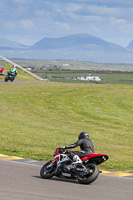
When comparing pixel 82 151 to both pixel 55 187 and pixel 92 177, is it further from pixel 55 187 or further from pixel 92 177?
pixel 55 187

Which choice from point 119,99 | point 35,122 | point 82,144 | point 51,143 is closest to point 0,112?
point 35,122

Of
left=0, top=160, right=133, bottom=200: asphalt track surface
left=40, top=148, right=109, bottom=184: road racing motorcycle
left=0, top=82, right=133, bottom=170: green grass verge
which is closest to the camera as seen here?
left=0, top=160, right=133, bottom=200: asphalt track surface

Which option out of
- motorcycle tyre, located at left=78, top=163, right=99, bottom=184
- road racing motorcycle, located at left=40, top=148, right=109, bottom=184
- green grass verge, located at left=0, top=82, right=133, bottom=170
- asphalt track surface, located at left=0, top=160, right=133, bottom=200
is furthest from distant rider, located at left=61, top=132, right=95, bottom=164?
green grass verge, located at left=0, top=82, right=133, bottom=170

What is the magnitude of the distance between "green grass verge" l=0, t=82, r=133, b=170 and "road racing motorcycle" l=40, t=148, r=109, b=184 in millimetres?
3353

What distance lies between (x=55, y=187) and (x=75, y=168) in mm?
1010

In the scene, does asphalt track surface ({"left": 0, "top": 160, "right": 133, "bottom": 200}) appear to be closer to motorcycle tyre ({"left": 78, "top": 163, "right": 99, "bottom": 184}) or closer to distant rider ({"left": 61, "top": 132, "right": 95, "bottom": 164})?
motorcycle tyre ({"left": 78, "top": 163, "right": 99, "bottom": 184})

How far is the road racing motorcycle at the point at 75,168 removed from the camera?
11922 millimetres

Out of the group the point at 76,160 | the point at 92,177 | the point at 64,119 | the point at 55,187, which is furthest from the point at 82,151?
the point at 64,119

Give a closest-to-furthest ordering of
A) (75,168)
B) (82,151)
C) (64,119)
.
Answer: (75,168) < (82,151) < (64,119)

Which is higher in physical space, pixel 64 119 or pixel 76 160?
pixel 76 160

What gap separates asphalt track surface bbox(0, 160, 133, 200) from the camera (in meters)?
10.2

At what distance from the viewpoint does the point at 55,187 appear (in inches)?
450

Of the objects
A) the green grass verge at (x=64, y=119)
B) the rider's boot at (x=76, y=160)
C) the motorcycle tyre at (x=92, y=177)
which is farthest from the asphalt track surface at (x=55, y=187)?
the green grass verge at (x=64, y=119)

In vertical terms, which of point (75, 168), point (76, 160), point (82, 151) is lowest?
point (75, 168)
